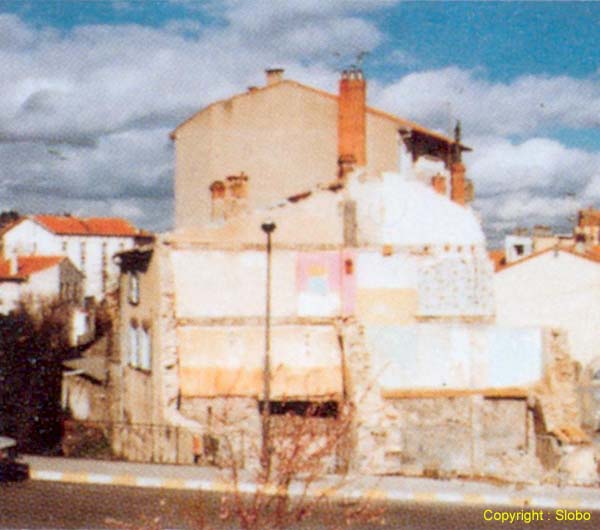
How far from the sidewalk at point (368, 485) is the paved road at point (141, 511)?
16.2 inches

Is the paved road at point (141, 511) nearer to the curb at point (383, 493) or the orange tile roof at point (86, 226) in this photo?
the curb at point (383, 493)

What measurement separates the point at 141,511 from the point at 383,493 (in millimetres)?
4519

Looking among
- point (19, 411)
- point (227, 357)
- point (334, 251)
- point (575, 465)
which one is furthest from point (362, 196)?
point (19, 411)

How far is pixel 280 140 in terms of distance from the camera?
126ft

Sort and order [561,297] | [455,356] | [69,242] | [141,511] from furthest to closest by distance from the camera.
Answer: [69,242]
[561,297]
[455,356]
[141,511]

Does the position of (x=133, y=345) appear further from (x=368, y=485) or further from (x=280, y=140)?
(x=368, y=485)

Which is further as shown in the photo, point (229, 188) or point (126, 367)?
point (229, 188)

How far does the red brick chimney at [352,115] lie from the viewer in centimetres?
3647

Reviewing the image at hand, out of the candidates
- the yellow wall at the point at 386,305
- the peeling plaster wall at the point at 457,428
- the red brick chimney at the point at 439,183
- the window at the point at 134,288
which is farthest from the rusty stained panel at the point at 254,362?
the red brick chimney at the point at 439,183

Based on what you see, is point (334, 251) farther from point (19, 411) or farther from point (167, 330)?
point (19, 411)

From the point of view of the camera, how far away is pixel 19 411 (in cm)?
3750

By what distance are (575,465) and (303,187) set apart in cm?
1836

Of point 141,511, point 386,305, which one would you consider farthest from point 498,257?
point 141,511

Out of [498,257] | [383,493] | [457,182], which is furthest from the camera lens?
[498,257]
